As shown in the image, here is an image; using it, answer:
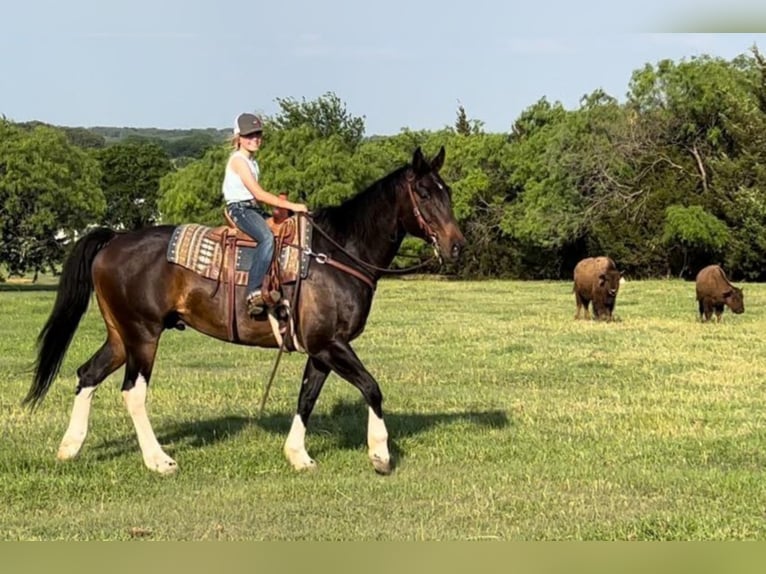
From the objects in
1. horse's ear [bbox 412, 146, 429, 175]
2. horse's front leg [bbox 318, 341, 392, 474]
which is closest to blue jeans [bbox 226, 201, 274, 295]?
horse's front leg [bbox 318, 341, 392, 474]

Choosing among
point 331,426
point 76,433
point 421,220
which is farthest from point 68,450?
point 421,220

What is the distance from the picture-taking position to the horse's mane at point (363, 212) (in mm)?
7840

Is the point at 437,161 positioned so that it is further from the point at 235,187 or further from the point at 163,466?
the point at 163,466

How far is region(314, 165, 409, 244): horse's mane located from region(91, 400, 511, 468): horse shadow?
197 cm

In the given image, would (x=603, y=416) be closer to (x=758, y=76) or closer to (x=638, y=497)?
(x=638, y=497)

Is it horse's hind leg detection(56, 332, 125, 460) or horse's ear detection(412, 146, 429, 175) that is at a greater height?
horse's ear detection(412, 146, 429, 175)

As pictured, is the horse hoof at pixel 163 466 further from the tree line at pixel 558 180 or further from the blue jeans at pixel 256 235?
the tree line at pixel 558 180

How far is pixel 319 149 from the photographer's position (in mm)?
55906

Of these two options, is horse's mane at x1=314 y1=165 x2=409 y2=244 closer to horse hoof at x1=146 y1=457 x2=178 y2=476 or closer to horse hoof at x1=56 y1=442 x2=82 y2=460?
horse hoof at x1=146 y1=457 x2=178 y2=476

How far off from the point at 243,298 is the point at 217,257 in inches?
15.9

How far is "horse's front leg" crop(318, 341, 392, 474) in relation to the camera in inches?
292

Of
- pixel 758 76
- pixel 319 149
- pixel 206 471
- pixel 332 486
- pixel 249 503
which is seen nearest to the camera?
pixel 249 503

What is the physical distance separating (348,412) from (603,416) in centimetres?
271

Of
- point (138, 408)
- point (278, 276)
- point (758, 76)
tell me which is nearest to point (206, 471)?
point (138, 408)
